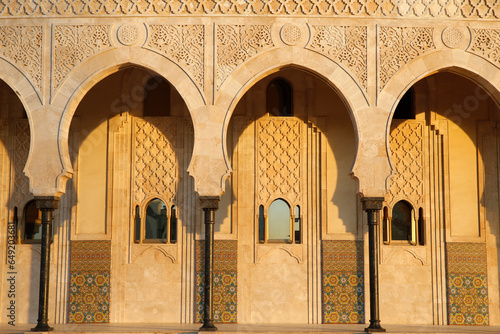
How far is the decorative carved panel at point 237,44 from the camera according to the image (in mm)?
9828

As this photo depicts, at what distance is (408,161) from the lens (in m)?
11.5

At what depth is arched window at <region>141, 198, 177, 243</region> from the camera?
1141 cm

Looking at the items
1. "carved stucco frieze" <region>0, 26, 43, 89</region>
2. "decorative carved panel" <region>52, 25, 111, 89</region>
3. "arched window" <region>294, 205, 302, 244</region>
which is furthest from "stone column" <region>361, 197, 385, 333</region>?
"carved stucco frieze" <region>0, 26, 43, 89</region>

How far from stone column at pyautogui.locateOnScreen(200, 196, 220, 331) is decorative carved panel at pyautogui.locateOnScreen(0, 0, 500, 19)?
8.36ft

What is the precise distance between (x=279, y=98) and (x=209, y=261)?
10.4 ft

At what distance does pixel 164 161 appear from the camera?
11414 mm

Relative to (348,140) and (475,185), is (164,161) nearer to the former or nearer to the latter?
(348,140)

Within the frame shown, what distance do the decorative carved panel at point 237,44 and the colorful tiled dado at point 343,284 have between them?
3.20m

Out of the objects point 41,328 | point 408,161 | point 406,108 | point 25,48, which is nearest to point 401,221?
point 408,161

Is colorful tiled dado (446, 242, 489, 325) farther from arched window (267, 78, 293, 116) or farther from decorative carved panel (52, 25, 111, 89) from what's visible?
decorative carved panel (52, 25, 111, 89)

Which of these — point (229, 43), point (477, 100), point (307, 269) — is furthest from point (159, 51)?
point (477, 100)

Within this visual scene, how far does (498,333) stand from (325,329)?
2.41m

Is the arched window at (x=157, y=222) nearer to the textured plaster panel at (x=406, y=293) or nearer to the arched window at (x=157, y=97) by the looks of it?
the arched window at (x=157, y=97)

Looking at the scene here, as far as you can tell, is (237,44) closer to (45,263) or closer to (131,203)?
(131,203)
